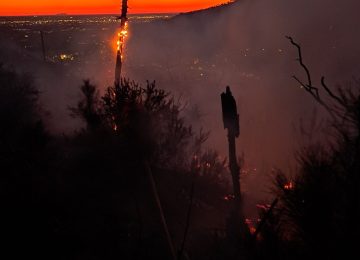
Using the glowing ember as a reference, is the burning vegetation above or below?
below

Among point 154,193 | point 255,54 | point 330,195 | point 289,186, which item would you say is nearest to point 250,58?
point 255,54

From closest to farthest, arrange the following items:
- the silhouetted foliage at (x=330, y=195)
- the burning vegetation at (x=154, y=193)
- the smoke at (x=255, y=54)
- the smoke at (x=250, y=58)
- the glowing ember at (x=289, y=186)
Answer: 1. the silhouetted foliage at (x=330, y=195)
2. the burning vegetation at (x=154, y=193)
3. the glowing ember at (x=289, y=186)
4. the smoke at (x=250, y=58)
5. the smoke at (x=255, y=54)

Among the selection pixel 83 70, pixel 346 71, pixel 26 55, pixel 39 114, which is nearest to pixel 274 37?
pixel 346 71

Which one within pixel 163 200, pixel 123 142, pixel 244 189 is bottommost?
pixel 244 189

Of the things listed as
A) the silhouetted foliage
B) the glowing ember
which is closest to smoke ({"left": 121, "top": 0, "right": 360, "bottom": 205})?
the glowing ember

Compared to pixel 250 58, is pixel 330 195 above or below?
above

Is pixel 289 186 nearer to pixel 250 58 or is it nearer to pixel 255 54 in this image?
pixel 250 58

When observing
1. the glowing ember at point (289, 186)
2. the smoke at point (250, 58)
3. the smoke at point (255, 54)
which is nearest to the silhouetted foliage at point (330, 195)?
the glowing ember at point (289, 186)

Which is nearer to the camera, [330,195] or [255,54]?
[330,195]

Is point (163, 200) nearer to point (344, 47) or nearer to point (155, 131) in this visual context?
point (155, 131)

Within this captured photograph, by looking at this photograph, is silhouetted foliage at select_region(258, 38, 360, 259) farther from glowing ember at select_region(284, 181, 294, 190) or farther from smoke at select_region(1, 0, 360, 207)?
smoke at select_region(1, 0, 360, 207)

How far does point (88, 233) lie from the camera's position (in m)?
16.7

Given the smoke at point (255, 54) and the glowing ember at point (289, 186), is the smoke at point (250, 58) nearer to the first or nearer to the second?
the smoke at point (255, 54)

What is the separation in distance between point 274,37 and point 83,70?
116 ft
